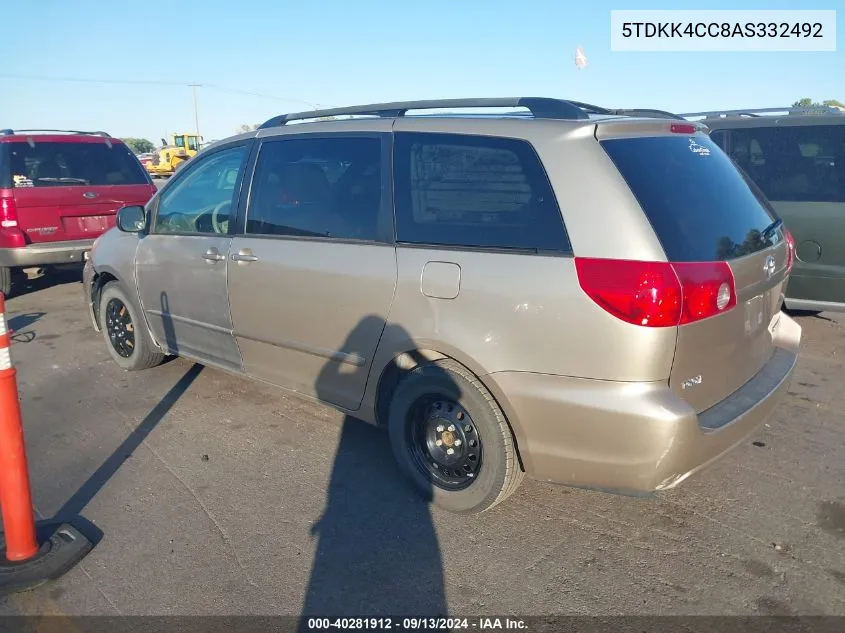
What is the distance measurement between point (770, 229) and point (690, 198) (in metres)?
0.68

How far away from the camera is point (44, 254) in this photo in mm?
7492

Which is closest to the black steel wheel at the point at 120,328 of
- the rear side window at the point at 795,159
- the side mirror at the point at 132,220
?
the side mirror at the point at 132,220

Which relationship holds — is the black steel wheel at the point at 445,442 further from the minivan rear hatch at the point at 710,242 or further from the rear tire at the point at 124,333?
the rear tire at the point at 124,333

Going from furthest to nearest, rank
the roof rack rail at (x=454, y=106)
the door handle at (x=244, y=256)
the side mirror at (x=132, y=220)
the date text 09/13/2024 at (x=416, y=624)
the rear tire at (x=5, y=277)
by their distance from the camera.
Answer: the rear tire at (x=5, y=277) < the side mirror at (x=132, y=220) < the door handle at (x=244, y=256) < the roof rack rail at (x=454, y=106) < the date text 09/13/2024 at (x=416, y=624)

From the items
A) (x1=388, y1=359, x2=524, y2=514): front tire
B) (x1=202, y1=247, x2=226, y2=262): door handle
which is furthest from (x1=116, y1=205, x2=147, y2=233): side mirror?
(x1=388, y1=359, x2=524, y2=514): front tire

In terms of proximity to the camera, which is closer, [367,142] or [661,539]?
[661,539]

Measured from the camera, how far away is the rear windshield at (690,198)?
266cm

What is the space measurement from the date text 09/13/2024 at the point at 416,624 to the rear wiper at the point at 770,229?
207cm

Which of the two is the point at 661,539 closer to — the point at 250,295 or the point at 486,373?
the point at 486,373

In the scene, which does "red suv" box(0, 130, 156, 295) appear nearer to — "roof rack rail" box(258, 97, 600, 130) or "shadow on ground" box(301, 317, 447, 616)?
"roof rack rail" box(258, 97, 600, 130)

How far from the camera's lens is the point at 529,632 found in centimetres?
247

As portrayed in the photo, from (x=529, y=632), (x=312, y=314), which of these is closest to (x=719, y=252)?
(x=529, y=632)

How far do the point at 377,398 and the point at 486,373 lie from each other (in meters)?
0.77

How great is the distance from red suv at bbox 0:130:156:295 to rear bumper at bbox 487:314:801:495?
6616 millimetres
